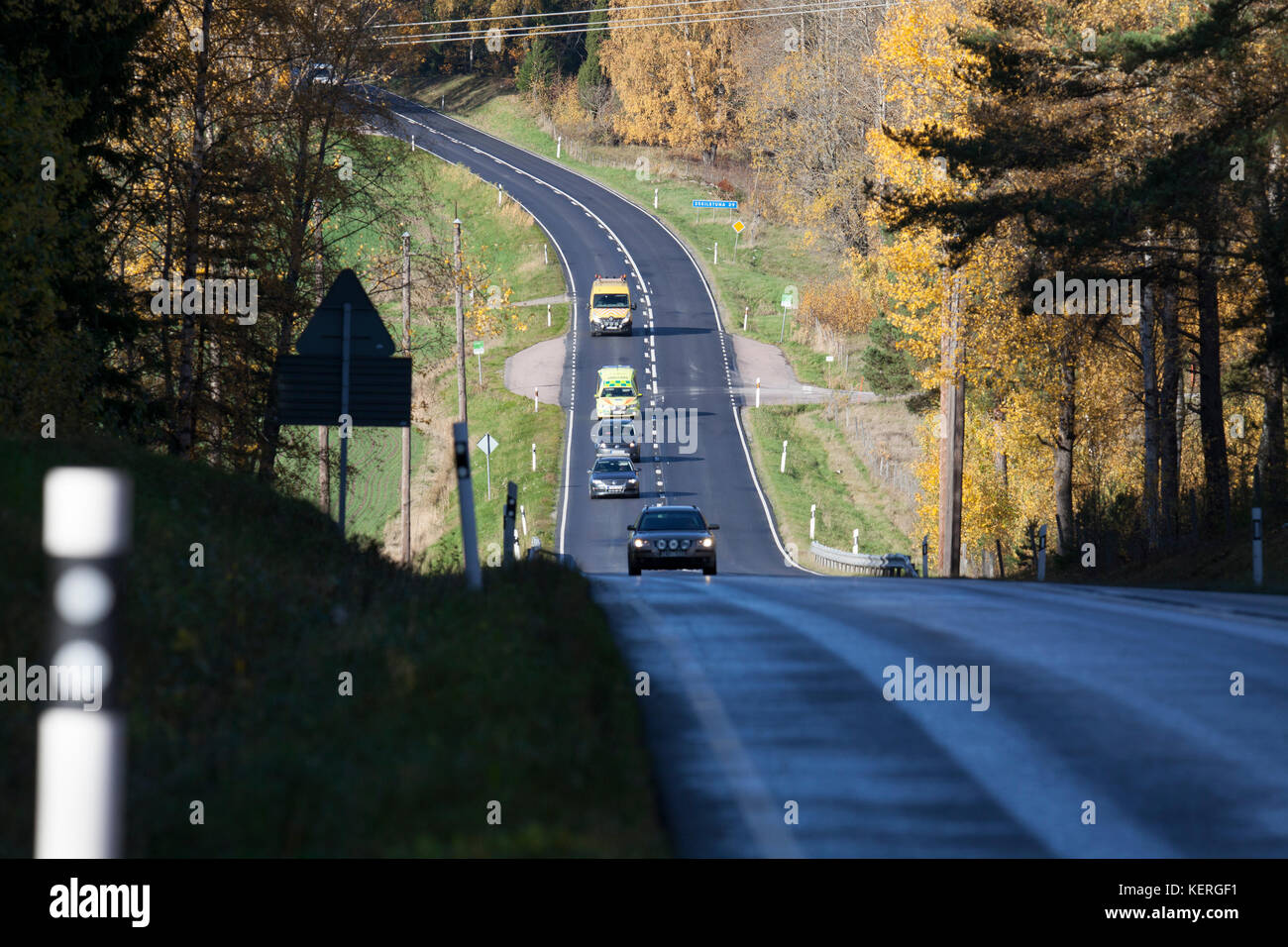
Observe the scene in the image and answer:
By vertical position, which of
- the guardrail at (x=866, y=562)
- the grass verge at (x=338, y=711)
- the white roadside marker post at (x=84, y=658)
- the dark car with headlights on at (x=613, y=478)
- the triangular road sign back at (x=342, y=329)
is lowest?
the guardrail at (x=866, y=562)

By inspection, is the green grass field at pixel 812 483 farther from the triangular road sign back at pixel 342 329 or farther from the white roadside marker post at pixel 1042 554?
the triangular road sign back at pixel 342 329

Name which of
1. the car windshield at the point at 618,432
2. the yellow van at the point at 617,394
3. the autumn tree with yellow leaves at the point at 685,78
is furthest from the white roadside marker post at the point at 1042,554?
the autumn tree with yellow leaves at the point at 685,78

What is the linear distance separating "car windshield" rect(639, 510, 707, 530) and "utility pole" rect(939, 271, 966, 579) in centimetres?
1098

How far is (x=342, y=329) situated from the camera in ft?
50.8

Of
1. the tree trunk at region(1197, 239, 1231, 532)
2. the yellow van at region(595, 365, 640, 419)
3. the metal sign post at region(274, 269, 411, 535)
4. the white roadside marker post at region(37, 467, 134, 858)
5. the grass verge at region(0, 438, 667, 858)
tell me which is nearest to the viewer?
the white roadside marker post at region(37, 467, 134, 858)

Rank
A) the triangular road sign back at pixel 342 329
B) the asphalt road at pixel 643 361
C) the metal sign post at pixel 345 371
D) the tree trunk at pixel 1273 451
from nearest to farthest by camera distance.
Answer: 1. the triangular road sign back at pixel 342 329
2. the metal sign post at pixel 345 371
3. the tree trunk at pixel 1273 451
4. the asphalt road at pixel 643 361

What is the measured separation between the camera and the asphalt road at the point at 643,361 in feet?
159

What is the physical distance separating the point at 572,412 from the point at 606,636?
53.6 metres

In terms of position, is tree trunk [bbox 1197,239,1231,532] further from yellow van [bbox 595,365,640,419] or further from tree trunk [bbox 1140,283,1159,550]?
Answer: yellow van [bbox 595,365,640,419]

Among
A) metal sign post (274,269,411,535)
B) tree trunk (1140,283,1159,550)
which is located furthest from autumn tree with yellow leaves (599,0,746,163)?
metal sign post (274,269,411,535)

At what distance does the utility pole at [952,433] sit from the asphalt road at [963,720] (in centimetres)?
1908

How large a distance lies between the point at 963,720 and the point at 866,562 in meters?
31.5

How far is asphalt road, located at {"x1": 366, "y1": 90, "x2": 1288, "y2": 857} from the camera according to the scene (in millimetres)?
5684
